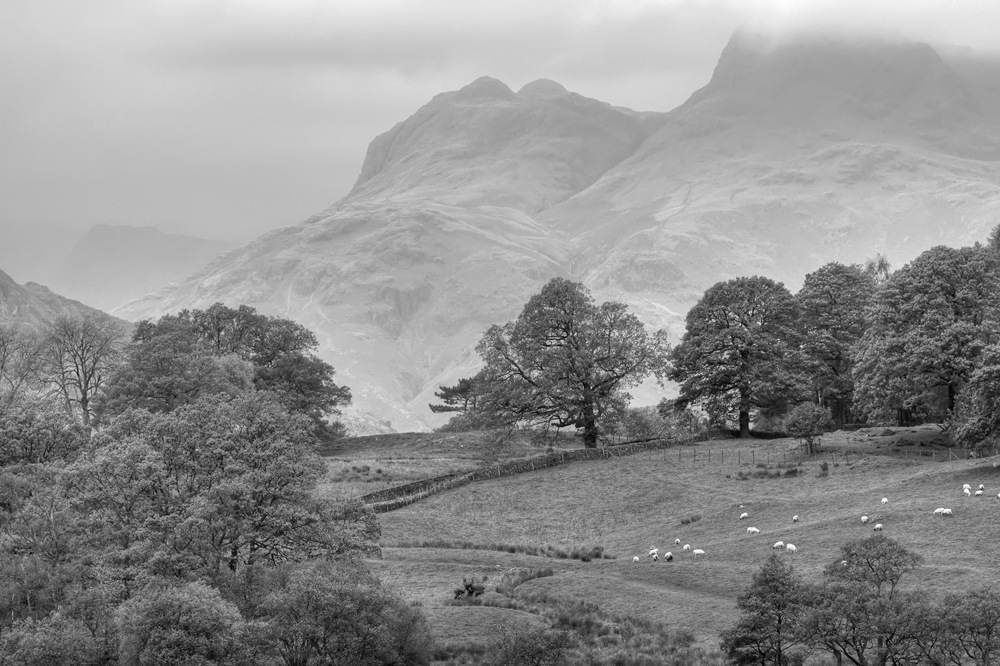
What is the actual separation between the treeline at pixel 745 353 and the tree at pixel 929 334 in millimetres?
112

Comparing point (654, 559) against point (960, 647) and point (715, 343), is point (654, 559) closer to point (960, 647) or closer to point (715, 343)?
point (960, 647)

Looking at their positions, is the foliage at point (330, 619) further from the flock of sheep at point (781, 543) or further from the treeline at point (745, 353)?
the treeline at point (745, 353)

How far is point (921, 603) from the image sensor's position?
96.1ft

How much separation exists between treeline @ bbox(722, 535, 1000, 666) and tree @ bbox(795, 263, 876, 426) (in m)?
52.6

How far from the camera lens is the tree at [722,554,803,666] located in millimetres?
30781

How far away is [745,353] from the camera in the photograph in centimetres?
8338

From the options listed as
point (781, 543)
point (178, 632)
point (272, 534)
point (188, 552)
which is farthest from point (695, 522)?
point (178, 632)

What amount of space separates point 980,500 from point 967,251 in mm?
32084

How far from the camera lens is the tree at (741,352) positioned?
8112cm

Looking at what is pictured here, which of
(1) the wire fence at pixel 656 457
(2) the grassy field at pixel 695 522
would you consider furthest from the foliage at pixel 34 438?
(1) the wire fence at pixel 656 457

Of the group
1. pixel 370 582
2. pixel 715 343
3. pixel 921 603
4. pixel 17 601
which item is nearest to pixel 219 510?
→ pixel 370 582

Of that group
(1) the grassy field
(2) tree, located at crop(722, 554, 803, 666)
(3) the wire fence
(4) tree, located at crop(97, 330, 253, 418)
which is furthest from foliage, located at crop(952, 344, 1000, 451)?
(4) tree, located at crop(97, 330, 253, 418)

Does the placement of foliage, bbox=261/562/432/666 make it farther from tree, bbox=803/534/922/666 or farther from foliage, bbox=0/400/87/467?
foliage, bbox=0/400/87/467

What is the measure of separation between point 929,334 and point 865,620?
42309 mm
